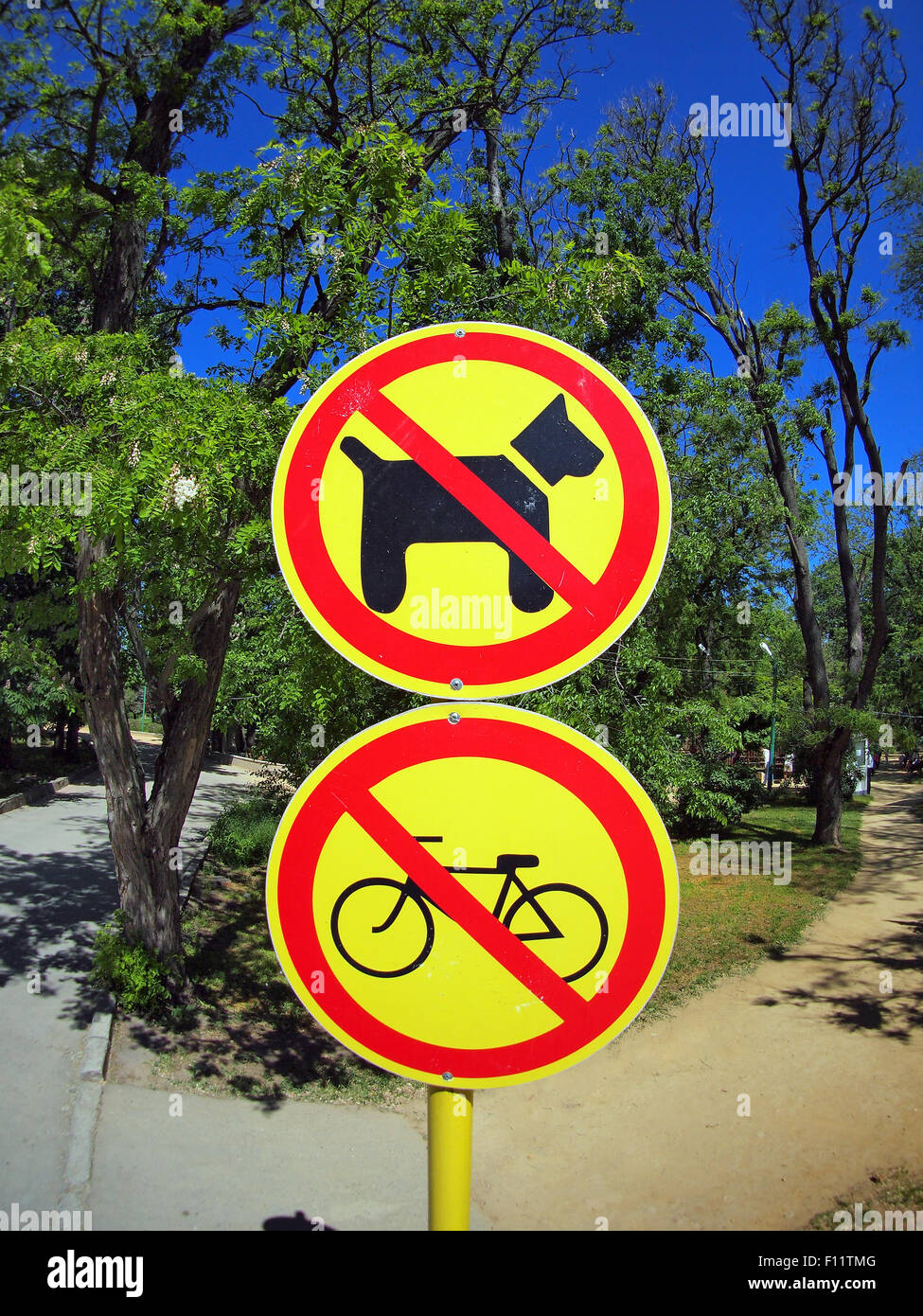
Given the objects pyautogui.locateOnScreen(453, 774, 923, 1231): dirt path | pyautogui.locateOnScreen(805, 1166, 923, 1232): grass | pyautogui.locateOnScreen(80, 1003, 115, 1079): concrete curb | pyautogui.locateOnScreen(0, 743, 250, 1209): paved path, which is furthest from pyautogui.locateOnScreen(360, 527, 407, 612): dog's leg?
pyautogui.locateOnScreen(80, 1003, 115, 1079): concrete curb

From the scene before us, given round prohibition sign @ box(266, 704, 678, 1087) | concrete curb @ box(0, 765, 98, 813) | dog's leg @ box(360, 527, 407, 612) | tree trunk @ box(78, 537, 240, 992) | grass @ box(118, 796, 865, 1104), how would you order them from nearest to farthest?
round prohibition sign @ box(266, 704, 678, 1087), dog's leg @ box(360, 527, 407, 612), grass @ box(118, 796, 865, 1104), tree trunk @ box(78, 537, 240, 992), concrete curb @ box(0, 765, 98, 813)

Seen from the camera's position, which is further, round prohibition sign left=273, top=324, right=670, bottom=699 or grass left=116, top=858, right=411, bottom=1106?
grass left=116, top=858, right=411, bottom=1106

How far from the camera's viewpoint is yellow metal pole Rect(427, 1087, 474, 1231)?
4.76 ft

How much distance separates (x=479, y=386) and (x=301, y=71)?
383 inches

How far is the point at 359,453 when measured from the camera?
1544 millimetres

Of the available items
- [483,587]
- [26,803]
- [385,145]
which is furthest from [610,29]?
[26,803]

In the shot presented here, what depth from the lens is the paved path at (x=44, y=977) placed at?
5844 mm

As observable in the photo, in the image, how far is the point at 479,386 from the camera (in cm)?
155

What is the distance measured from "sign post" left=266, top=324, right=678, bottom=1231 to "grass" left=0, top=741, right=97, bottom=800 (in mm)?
20805

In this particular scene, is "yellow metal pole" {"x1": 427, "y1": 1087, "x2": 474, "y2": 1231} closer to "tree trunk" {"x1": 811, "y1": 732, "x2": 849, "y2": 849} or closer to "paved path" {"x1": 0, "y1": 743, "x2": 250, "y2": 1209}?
"paved path" {"x1": 0, "y1": 743, "x2": 250, "y2": 1209}

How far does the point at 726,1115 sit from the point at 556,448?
725cm

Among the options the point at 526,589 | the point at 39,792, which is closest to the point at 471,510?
the point at 526,589

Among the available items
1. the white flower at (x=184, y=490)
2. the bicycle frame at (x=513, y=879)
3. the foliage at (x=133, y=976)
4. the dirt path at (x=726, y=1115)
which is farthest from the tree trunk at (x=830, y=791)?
the bicycle frame at (x=513, y=879)

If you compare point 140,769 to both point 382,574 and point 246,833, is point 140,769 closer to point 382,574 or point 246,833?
point 382,574
